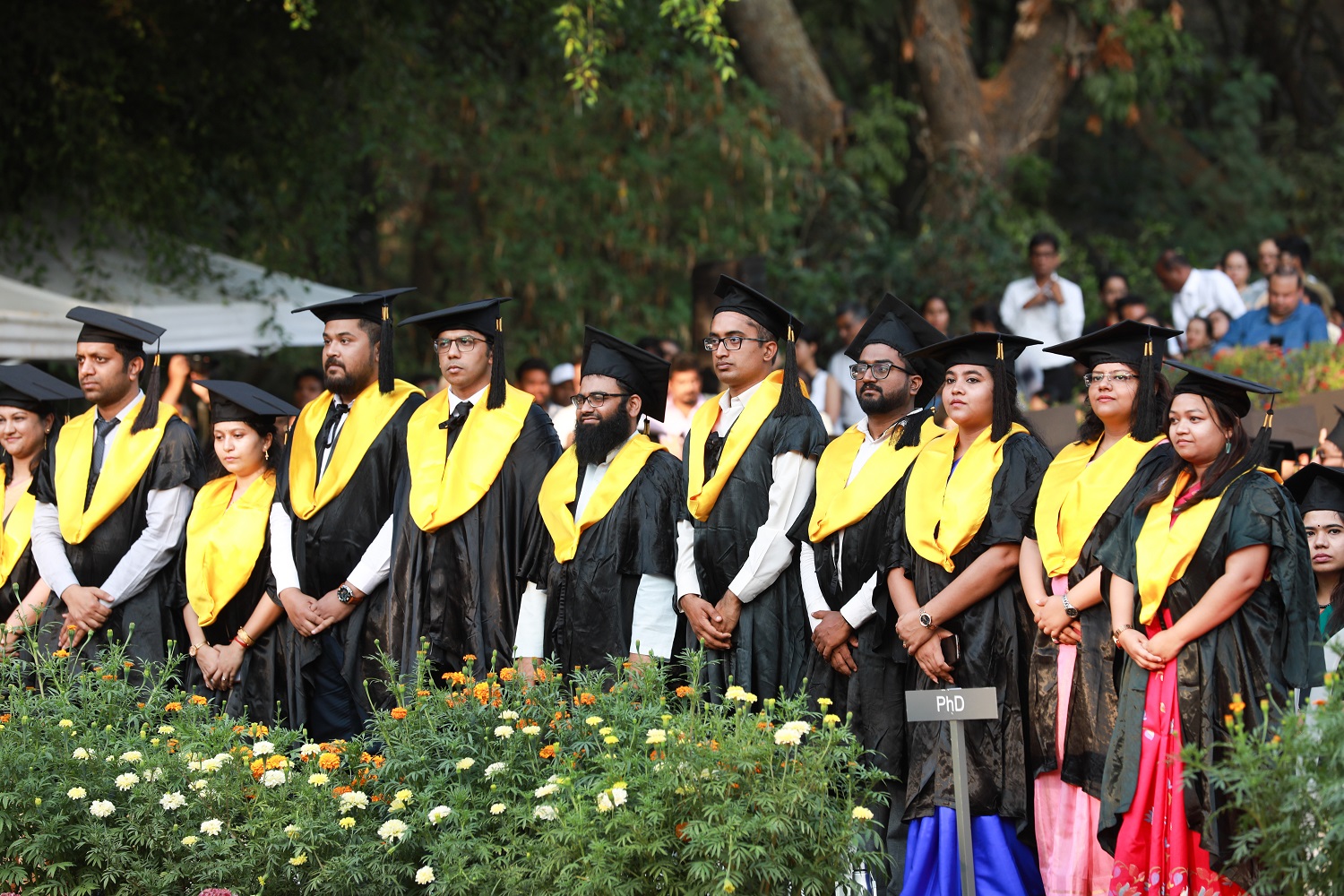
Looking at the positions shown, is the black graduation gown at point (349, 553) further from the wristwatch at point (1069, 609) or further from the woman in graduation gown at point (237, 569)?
the wristwatch at point (1069, 609)

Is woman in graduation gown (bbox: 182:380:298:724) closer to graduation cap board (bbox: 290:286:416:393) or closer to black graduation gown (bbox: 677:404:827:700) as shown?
graduation cap board (bbox: 290:286:416:393)

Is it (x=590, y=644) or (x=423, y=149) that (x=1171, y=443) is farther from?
(x=423, y=149)

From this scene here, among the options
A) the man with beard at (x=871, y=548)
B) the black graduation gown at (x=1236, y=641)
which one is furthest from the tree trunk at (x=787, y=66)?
the black graduation gown at (x=1236, y=641)

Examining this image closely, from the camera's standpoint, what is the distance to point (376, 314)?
260 inches

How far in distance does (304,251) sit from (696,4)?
4.43m

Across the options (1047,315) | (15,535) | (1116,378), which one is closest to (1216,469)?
(1116,378)

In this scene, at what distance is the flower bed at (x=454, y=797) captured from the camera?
13.0 ft

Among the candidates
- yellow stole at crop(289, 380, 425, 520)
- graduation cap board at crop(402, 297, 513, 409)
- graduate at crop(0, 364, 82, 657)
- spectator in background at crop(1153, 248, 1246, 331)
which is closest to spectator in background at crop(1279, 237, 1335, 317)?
spectator in background at crop(1153, 248, 1246, 331)

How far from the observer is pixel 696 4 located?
9.44m

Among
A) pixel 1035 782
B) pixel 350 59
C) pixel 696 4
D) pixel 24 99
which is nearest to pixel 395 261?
pixel 350 59

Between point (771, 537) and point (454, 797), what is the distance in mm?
1926

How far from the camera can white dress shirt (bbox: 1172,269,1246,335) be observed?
39.8 ft

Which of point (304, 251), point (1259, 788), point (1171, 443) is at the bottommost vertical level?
point (1259, 788)

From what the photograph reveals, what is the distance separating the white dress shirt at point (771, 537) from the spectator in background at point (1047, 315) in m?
6.15
